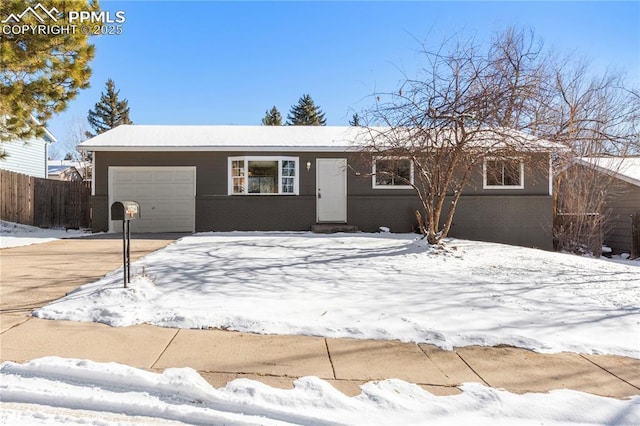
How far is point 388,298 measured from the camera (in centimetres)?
511

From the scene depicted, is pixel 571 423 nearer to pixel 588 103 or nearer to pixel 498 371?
pixel 498 371

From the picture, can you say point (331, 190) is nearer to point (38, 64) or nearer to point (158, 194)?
point (158, 194)

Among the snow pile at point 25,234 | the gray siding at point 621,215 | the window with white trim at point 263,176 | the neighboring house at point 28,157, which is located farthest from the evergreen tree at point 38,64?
the gray siding at point 621,215

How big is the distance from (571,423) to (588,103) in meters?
19.9

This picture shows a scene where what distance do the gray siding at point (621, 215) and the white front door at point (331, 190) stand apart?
1022 cm

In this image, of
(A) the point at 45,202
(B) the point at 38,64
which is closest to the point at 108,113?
(A) the point at 45,202

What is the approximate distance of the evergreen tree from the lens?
7.08 m

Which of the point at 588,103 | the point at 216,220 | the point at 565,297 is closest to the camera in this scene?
the point at 565,297

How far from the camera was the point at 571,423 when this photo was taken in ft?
8.25

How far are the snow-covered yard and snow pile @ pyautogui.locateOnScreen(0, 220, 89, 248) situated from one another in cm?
508

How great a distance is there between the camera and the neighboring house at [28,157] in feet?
→ 57.1

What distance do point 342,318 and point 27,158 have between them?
21.3 meters

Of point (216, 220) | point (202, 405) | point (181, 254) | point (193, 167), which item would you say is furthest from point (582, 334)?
point (193, 167)

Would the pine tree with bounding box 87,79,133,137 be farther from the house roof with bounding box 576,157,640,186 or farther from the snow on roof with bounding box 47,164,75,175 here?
the house roof with bounding box 576,157,640,186
